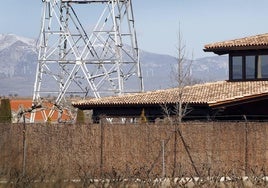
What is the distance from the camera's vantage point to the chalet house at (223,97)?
118ft

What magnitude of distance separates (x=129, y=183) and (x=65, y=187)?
1.21 metres

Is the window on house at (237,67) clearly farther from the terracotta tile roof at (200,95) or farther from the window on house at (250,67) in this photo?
the terracotta tile roof at (200,95)

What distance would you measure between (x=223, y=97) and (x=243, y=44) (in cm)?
456

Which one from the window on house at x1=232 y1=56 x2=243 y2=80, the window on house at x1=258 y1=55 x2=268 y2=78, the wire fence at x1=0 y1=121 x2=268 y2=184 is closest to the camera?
the wire fence at x1=0 y1=121 x2=268 y2=184

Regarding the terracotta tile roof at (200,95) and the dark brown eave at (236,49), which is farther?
the dark brown eave at (236,49)

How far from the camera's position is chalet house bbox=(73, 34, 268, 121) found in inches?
1411

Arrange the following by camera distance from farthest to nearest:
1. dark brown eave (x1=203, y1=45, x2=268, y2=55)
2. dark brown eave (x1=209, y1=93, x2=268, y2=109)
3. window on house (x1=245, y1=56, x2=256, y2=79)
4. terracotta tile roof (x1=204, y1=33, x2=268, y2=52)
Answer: window on house (x1=245, y1=56, x2=256, y2=79), dark brown eave (x1=203, y1=45, x2=268, y2=55), terracotta tile roof (x1=204, y1=33, x2=268, y2=52), dark brown eave (x1=209, y1=93, x2=268, y2=109)

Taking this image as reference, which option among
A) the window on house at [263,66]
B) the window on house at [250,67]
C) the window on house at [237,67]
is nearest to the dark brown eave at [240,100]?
the window on house at [263,66]

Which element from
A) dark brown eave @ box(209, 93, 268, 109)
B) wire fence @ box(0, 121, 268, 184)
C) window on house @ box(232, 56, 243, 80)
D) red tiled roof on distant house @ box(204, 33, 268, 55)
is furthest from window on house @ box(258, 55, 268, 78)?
wire fence @ box(0, 121, 268, 184)

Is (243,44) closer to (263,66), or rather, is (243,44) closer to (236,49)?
(236,49)

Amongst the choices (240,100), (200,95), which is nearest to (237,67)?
(200,95)

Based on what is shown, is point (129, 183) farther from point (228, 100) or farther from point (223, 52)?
point (223, 52)

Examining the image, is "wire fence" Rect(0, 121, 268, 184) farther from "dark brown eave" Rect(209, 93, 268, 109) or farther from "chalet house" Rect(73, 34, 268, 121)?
"chalet house" Rect(73, 34, 268, 121)

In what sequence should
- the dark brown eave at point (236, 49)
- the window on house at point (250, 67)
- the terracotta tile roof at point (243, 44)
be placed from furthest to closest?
1. the window on house at point (250, 67)
2. the dark brown eave at point (236, 49)
3. the terracotta tile roof at point (243, 44)
